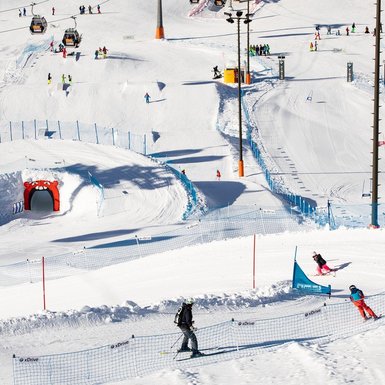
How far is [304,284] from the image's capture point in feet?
94.2

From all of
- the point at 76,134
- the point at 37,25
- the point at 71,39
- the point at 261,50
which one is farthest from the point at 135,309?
the point at 261,50

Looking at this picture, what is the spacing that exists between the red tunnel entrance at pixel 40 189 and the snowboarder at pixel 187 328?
2877 centimetres

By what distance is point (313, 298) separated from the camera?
93.0 ft

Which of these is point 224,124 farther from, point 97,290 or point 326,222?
point 97,290

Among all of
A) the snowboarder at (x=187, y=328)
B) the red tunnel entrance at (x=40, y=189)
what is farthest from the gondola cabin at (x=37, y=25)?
the snowboarder at (x=187, y=328)

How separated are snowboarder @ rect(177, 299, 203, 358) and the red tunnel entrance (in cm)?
2877

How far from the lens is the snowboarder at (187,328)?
23.0 meters

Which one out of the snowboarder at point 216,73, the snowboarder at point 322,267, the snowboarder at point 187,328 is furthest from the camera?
the snowboarder at point 216,73

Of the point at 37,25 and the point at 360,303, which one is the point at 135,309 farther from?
the point at 37,25

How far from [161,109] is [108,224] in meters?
21.8

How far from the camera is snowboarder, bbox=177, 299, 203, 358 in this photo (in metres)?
23.0

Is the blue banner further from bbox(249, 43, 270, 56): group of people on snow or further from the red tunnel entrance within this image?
bbox(249, 43, 270, 56): group of people on snow

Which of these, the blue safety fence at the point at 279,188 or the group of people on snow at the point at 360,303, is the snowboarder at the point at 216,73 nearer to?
the blue safety fence at the point at 279,188

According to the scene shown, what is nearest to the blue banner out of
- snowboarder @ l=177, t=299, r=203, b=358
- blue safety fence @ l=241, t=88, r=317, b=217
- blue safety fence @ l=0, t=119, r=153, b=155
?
snowboarder @ l=177, t=299, r=203, b=358
